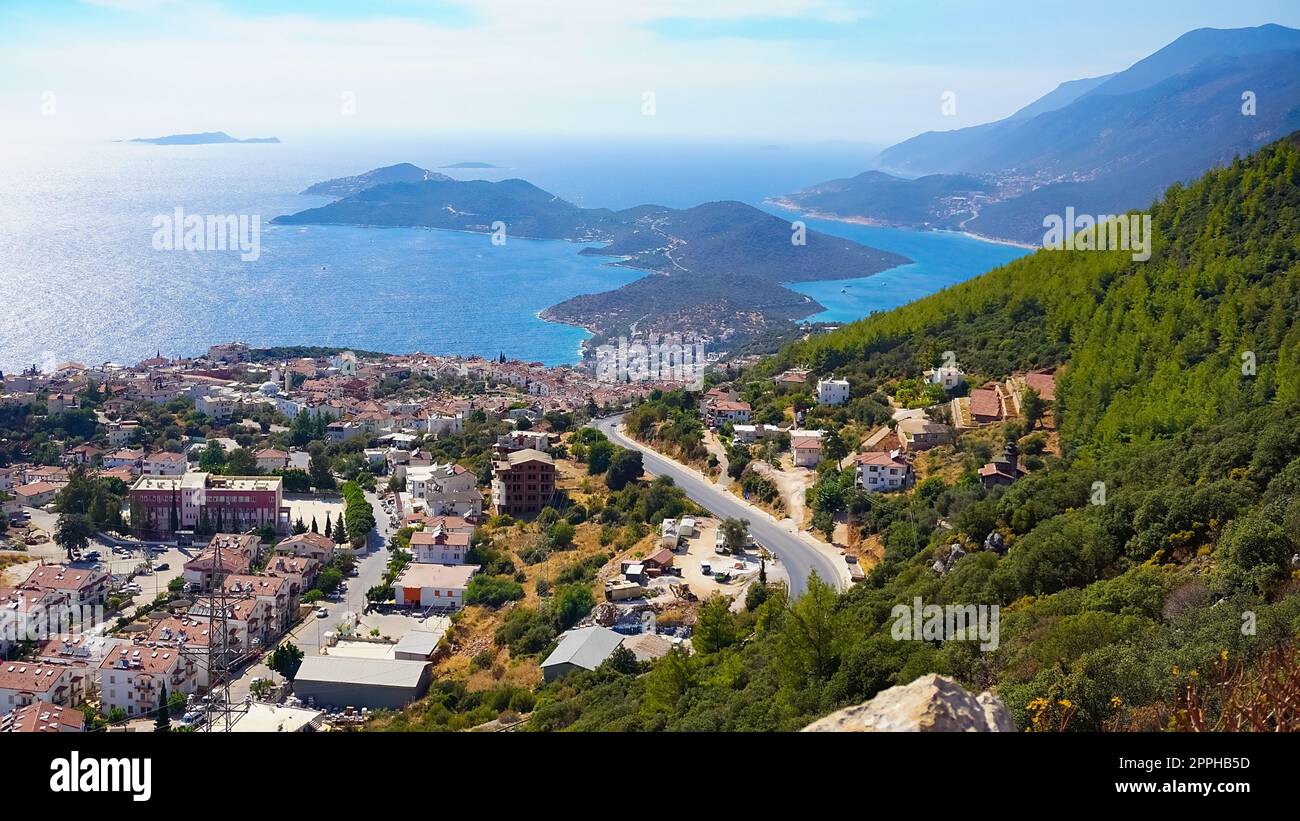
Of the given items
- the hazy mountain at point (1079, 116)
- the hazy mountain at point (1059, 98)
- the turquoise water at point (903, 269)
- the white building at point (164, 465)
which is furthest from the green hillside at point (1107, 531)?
the hazy mountain at point (1059, 98)

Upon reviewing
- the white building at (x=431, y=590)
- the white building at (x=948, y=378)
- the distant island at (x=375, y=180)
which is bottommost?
the white building at (x=431, y=590)

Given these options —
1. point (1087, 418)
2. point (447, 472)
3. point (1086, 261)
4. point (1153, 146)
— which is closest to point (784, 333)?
point (1086, 261)

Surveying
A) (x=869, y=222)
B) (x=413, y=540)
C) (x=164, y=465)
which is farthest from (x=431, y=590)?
(x=869, y=222)

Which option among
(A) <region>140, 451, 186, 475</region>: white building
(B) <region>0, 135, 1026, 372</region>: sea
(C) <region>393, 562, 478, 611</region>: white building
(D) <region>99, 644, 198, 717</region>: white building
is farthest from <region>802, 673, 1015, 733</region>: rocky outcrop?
(B) <region>0, 135, 1026, 372</region>: sea

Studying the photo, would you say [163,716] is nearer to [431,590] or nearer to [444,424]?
[431,590]

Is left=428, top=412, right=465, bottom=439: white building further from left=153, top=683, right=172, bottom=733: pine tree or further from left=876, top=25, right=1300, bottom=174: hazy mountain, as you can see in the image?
left=876, top=25, right=1300, bottom=174: hazy mountain

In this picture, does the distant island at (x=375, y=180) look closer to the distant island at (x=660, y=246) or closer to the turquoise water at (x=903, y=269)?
the distant island at (x=660, y=246)

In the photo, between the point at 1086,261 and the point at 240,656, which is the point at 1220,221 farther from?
the point at 240,656
